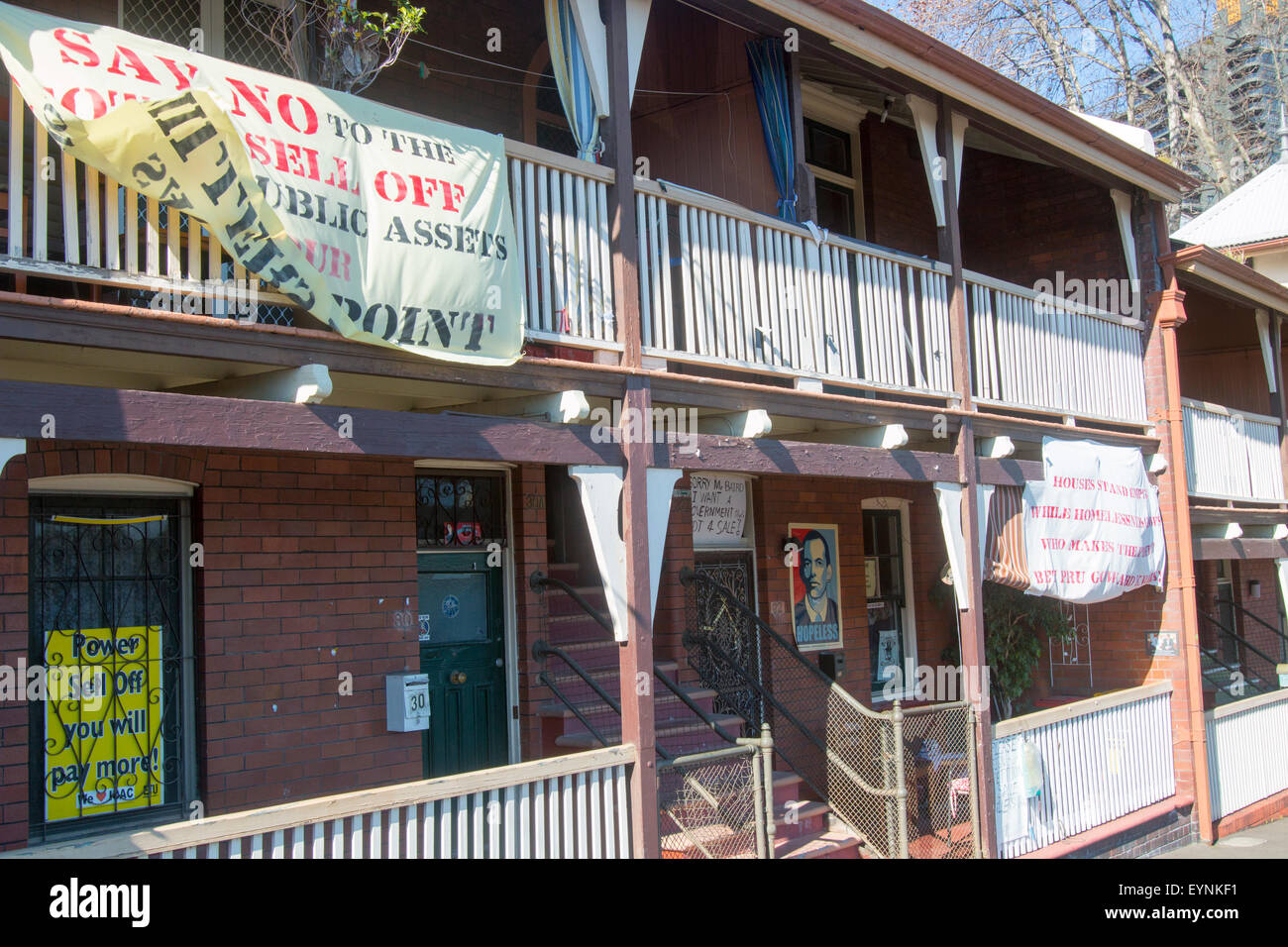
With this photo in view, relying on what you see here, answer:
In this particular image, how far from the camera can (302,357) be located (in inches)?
221

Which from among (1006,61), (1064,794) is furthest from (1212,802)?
(1006,61)

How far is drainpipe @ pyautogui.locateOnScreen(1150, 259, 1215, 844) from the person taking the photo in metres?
11.7

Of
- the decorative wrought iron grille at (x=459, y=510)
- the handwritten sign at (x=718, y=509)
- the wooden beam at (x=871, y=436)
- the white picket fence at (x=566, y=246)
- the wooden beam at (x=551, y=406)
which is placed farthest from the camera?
the handwritten sign at (x=718, y=509)

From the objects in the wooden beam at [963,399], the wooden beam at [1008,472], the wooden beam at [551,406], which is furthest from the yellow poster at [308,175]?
the wooden beam at [1008,472]

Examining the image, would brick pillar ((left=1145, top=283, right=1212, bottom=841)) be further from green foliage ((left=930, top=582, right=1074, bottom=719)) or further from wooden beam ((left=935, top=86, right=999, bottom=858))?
wooden beam ((left=935, top=86, right=999, bottom=858))

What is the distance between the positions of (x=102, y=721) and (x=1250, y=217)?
1840cm

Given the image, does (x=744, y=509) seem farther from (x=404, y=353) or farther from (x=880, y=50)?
(x=404, y=353)

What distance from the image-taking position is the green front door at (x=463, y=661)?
8.48m

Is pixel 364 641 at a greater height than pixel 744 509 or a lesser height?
lesser

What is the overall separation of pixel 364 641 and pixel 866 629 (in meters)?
5.70

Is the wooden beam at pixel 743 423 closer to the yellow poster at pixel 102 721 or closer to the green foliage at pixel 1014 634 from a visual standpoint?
the yellow poster at pixel 102 721

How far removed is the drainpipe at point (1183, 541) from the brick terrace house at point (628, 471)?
37 millimetres

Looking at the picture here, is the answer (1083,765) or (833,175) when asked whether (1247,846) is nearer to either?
(1083,765)

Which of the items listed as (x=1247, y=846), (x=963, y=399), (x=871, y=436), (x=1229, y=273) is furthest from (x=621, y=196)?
(x=1247, y=846)
